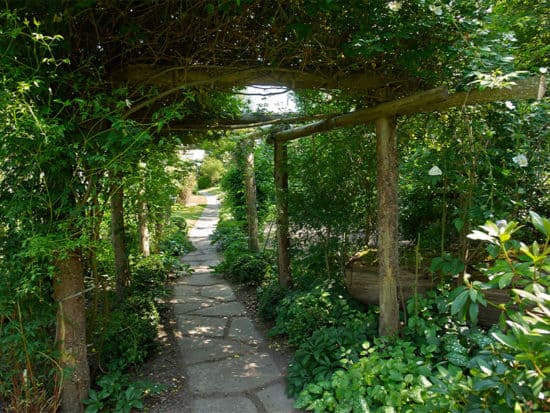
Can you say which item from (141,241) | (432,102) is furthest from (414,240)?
(141,241)

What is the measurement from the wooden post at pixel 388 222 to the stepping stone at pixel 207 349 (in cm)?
131

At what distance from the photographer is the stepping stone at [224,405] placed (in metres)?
2.50

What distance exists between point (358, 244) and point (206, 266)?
11.2 feet

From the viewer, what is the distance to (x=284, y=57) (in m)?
2.50

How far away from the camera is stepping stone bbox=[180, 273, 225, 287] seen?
5655 millimetres

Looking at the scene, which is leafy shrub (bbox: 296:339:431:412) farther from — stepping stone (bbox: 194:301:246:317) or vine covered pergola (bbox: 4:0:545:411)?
stepping stone (bbox: 194:301:246:317)

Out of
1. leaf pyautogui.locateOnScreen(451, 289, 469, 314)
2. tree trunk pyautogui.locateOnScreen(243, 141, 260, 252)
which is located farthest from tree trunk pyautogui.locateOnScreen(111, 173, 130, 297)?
leaf pyautogui.locateOnScreen(451, 289, 469, 314)

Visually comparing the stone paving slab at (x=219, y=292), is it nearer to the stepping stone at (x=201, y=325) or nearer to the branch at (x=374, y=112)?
the stepping stone at (x=201, y=325)

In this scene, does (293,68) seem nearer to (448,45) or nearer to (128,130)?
(448,45)

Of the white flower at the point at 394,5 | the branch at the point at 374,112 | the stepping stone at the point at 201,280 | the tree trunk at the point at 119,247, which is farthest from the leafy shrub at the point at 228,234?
the white flower at the point at 394,5

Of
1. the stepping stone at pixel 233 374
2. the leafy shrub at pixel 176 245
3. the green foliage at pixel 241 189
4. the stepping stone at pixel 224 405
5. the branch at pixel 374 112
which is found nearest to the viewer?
the branch at pixel 374 112

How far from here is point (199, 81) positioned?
2.45 m

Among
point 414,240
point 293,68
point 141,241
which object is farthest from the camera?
point 141,241

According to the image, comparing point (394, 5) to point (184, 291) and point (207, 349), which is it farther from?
point (184, 291)
